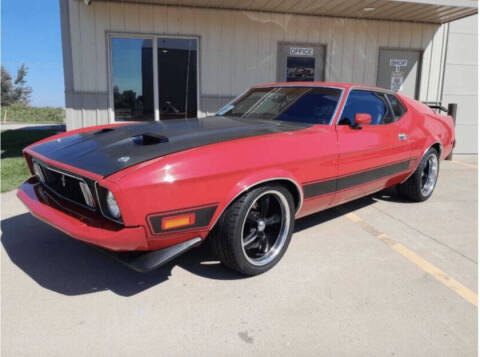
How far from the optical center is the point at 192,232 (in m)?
2.60

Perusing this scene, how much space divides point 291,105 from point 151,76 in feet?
15.7

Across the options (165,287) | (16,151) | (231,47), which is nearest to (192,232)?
(165,287)

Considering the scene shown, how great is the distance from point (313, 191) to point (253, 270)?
86 cm

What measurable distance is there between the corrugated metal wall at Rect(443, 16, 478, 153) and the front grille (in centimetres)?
875

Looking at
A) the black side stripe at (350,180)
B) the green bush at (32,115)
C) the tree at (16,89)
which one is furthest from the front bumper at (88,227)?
the tree at (16,89)

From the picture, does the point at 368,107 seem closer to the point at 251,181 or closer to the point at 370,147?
the point at 370,147

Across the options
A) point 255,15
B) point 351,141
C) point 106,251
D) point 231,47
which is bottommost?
point 106,251

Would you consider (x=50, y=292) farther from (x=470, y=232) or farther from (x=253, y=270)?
(x=470, y=232)

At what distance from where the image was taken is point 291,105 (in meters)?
3.93

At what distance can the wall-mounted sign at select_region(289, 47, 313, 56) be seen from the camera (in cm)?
844

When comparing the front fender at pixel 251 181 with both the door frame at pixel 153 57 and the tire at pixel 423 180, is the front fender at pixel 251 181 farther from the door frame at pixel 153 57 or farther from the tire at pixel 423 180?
the door frame at pixel 153 57

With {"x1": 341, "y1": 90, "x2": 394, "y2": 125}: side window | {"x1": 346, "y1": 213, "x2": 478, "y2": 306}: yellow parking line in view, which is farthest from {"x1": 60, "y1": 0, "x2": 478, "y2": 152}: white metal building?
{"x1": 346, "y1": 213, "x2": 478, "y2": 306}: yellow parking line

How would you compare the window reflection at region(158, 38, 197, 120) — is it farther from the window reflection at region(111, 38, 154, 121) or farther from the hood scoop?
the hood scoop

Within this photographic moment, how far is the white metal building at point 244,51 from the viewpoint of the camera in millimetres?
7453
